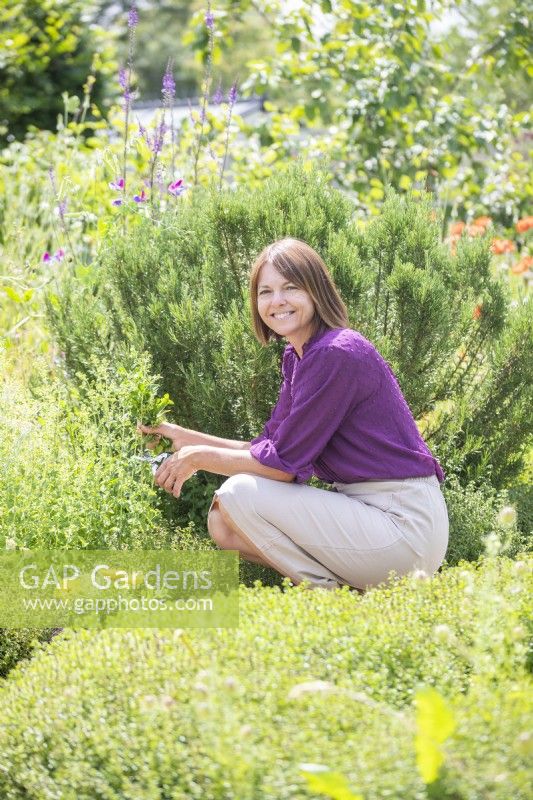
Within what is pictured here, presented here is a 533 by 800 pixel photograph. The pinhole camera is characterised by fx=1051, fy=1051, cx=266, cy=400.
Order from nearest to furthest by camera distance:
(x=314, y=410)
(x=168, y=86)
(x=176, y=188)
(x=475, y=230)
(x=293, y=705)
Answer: (x=293, y=705) < (x=314, y=410) < (x=176, y=188) < (x=168, y=86) < (x=475, y=230)

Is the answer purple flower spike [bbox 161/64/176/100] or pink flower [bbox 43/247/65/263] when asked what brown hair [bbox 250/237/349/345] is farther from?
pink flower [bbox 43/247/65/263]

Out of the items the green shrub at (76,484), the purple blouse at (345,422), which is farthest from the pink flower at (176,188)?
the purple blouse at (345,422)

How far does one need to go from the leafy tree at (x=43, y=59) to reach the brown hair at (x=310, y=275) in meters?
7.32

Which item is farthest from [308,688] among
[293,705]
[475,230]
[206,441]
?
[475,230]

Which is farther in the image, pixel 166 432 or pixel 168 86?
pixel 168 86

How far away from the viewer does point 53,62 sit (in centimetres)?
1113

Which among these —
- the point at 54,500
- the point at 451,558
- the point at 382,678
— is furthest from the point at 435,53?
the point at 382,678

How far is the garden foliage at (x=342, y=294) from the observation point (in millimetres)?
3785

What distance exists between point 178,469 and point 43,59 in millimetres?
8147

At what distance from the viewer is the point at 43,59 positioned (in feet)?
33.6

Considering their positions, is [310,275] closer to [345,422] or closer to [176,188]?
[345,422]

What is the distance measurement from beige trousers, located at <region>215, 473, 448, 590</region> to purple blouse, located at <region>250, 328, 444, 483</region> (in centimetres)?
6

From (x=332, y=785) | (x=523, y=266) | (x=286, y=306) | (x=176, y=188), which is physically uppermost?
(x=176, y=188)

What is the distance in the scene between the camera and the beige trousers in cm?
304
